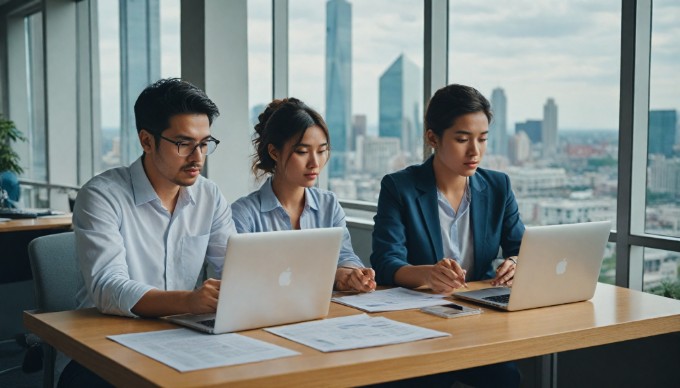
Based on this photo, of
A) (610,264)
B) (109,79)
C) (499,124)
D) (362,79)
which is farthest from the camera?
(109,79)

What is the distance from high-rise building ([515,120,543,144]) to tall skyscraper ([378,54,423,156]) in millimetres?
779

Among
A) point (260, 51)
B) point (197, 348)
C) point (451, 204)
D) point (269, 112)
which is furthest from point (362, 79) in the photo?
point (197, 348)

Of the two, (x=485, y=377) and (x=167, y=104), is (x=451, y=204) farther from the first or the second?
(x=167, y=104)

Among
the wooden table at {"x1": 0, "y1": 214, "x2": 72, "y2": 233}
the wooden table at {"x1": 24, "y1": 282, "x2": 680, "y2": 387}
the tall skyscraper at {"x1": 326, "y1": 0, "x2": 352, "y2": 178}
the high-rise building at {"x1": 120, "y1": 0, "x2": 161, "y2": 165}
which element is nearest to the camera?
the wooden table at {"x1": 24, "y1": 282, "x2": 680, "y2": 387}

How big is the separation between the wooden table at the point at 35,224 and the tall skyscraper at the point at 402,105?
1.84m

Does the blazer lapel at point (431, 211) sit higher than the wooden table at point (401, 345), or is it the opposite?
the blazer lapel at point (431, 211)

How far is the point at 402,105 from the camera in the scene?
185 inches

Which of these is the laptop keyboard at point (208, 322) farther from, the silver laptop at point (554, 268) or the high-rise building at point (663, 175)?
the high-rise building at point (663, 175)

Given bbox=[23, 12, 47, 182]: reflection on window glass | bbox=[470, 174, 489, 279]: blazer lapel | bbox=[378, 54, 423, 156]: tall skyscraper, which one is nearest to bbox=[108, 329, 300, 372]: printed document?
bbox=[470, 174, 489, 279]: blazer lapel

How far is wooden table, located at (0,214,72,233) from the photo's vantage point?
4.20 metres

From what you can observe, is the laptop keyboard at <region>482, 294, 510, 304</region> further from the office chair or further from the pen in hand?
the office chair

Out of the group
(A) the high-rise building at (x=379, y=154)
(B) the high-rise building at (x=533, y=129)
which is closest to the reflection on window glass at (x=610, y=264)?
(B) the high-rise building at (x=533, y=129)

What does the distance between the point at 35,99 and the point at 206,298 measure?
781 cm

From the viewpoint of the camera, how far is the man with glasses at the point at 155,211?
218 centimetres
